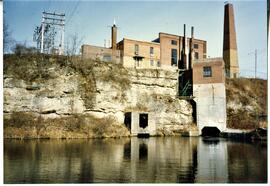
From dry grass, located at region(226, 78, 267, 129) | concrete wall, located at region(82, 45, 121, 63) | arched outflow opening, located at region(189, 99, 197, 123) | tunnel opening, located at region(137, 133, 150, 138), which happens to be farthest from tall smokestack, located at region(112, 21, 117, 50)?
dry grass, located at region(226, 78, 267, 129)

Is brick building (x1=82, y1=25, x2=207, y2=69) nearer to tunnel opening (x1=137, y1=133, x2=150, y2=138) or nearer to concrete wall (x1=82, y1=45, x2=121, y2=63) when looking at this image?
concrete wall (x1=82, y1=45, x2=121, y2=63)

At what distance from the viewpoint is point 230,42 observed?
99.1 ft

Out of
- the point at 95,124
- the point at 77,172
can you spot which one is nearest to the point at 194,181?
the point at 77,172

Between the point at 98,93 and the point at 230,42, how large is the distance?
15.1 m

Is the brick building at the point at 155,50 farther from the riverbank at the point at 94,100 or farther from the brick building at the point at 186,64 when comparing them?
the riverbank at the point at 94,100

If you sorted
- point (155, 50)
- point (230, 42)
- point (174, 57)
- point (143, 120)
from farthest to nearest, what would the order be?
point (174, 57) → point (155, 50) → point (230, 42) → point (143, 120)

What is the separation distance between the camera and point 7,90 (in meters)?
20.6

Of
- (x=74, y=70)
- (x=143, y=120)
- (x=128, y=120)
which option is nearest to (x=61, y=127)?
(x=74, y=70)

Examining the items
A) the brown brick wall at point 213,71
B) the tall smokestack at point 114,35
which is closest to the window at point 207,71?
the brown brick wall at point 213,71

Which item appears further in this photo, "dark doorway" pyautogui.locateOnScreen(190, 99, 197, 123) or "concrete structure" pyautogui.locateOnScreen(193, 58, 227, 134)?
"dark doorway" pyautogui.locateOnScreen(190, 99, 197, 123)

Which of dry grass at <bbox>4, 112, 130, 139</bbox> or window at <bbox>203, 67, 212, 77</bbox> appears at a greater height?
window at <bbox>203, 67, 212, 77</bbox>

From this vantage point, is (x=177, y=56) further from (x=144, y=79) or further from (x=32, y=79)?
(x=32, y=79)

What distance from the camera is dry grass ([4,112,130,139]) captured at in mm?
18609

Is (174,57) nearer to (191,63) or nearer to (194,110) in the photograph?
(191,63)
